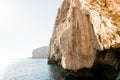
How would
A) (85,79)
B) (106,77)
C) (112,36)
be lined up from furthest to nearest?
(85,79)
(106,77)
(112,36)

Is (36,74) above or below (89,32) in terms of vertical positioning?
below

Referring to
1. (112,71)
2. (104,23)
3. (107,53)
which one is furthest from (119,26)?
(112,71)

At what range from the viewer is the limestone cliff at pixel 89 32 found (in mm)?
40000

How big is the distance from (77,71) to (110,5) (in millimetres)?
15697

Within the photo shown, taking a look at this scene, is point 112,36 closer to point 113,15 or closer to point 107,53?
point 107,53

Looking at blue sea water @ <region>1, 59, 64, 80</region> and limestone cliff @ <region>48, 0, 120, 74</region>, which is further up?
limestone cliff @ <region>48, 0, 120, 74</region>

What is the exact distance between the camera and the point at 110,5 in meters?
48.4

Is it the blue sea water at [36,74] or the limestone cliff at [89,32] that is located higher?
the limestone cliff at [89,32]

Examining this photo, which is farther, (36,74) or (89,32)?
(36,74)

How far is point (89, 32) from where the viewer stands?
136 feet

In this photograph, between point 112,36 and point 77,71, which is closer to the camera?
point 112,36

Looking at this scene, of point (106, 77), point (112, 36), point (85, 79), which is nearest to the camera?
point (112, 36)

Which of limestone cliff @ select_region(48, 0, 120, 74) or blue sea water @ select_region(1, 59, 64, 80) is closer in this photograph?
limestone cliff @ select_region(48, 0, 120, 74)

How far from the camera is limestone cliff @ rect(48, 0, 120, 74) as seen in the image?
4000 centimetres
